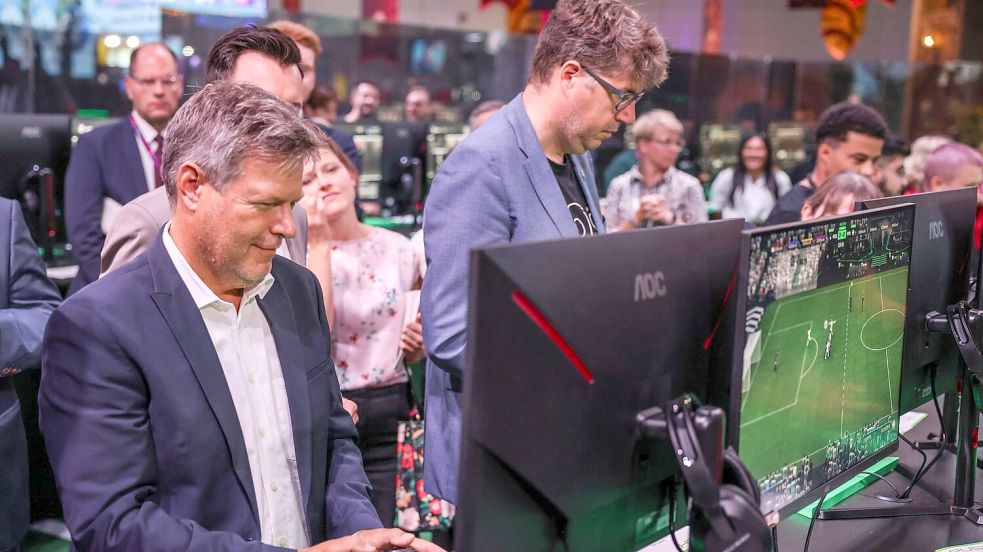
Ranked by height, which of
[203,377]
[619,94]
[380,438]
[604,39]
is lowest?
[380,438]

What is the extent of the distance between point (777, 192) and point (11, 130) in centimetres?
514

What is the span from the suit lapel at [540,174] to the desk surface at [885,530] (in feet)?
2.25

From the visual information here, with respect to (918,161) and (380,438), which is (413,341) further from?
(918,161)

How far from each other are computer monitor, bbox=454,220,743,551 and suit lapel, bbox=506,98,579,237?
2.17ft

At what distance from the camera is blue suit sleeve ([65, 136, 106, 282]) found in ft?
11.6

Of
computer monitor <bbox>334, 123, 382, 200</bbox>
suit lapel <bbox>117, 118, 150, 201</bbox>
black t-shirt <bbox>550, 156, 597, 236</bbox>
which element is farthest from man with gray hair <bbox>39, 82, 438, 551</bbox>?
computer monitor <bbox>334, 123, 382, 200</bbox>

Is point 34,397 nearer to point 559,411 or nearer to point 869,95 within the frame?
point 559,411

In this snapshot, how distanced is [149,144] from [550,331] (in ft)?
9.71

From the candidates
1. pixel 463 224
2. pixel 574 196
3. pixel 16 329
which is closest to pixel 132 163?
pixel 16 329

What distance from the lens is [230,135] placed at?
52.9 inches

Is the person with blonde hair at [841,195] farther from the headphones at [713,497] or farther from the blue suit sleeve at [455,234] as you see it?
the headphones at [713,497]

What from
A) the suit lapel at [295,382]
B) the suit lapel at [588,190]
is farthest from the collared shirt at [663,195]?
the suit lapel at [295,382]

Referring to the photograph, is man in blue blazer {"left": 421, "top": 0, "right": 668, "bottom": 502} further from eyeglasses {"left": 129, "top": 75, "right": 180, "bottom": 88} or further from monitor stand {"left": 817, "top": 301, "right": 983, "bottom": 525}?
eyeglasses {"left": 129, "top": 75, "right": 180, "bottom": 88}

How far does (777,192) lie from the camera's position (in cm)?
717
